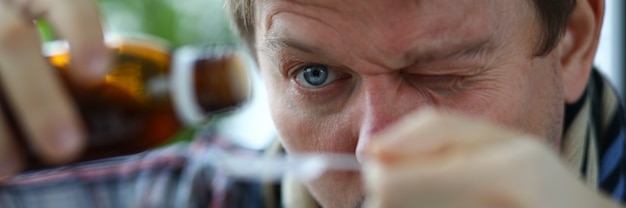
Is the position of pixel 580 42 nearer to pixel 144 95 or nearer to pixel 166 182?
pixel 144 95

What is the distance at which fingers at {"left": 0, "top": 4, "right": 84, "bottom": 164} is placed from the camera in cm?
75

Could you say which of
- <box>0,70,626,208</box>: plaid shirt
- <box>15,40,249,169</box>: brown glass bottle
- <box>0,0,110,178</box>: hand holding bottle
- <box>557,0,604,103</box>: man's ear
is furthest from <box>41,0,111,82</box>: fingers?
<box>557,0,604,103</box>: man's ear

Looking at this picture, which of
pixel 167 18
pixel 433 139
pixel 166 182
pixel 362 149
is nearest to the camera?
pixel 433 139

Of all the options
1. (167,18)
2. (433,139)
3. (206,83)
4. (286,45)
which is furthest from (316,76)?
(167,18)

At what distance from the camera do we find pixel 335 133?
805mm

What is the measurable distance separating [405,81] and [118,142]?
394mm

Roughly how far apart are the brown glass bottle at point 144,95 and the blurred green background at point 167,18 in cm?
114

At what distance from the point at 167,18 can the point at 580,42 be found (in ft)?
5.02

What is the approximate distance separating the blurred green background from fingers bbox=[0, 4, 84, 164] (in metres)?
1.41

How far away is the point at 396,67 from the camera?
761 mm

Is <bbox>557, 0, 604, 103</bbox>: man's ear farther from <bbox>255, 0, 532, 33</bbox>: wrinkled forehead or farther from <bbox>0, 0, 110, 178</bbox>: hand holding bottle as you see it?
<bbox>0, 0, 110, 178</bbox>: hand holding bottle

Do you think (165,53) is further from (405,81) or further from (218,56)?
(405,81)

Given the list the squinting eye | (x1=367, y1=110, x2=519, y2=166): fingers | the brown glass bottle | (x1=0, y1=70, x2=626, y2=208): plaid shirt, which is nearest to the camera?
(x1=367, y1=110, x2=519, y2=166): fingers

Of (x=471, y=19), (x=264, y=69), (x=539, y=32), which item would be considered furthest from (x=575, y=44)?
(x=264, y=69)
